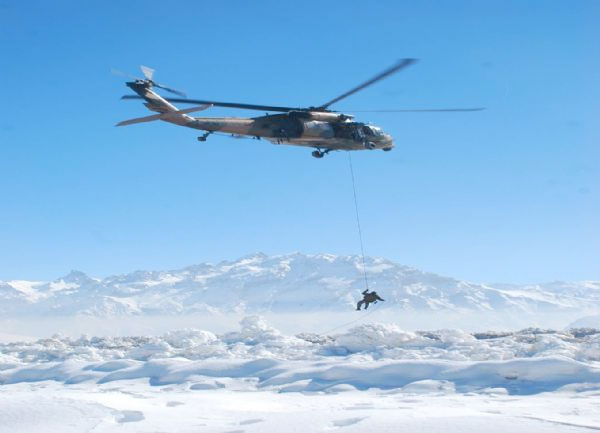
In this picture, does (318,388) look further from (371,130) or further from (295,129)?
(295,129)

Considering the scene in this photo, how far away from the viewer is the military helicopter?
93.0 ft

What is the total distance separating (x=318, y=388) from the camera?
6844 cm

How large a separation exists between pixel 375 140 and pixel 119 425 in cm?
2313

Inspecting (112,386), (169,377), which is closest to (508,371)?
(169,377)

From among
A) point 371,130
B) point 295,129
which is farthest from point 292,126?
point 371,130

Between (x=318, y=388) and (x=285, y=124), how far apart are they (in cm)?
4406

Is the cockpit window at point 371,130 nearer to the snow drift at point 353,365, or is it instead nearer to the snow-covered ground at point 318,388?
the snow-covered ground at point 318,388

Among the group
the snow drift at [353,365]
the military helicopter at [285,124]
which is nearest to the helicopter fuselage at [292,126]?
the military helicopter at [285,124]

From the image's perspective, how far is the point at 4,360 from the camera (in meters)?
104

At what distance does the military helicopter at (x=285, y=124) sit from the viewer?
2836 centimetres

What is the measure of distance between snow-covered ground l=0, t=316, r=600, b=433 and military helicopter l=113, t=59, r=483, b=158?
14.2 meters

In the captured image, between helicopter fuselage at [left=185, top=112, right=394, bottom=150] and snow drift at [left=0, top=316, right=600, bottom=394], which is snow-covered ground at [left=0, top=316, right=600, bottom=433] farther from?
helicopter fuselage at [left=185, top=112, right=394, bottom=150]

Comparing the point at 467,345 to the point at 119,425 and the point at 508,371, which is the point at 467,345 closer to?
the point at 508,371

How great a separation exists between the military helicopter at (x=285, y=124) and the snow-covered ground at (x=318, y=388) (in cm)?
1421
